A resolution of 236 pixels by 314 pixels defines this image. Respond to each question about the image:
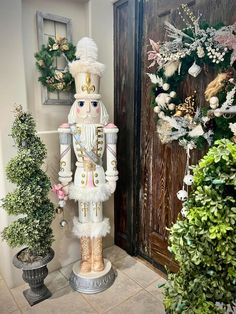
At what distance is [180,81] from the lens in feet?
5.30

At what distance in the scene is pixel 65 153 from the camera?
1.73 metres

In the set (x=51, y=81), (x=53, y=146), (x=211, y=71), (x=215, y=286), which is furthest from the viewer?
(x=53, y=146)

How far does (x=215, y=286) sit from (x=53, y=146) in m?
1.41

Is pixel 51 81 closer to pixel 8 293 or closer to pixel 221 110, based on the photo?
pixel 221 110

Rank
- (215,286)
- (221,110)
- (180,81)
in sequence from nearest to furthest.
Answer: (215,286) → (221,110) → (180,81)

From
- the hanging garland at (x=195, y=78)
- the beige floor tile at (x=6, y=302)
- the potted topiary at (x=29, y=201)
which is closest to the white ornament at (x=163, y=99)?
the hanging garland at (x=195, y=78)

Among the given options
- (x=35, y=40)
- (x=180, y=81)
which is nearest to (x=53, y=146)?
(x=35, y=40)

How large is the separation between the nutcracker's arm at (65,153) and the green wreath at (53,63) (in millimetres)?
311

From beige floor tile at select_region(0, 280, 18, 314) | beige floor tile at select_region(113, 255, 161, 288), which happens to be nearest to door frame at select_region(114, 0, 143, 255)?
beige floor tile at select_region(113, 255, 161, 288)

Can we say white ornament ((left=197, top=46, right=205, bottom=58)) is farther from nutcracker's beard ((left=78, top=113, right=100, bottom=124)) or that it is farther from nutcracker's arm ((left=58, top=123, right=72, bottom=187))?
nutcracker's arm ((left=58, top=123, right=72, bottom=187))

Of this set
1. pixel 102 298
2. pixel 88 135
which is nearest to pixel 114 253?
pixel 102 298

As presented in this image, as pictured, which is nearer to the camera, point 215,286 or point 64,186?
point 215,286

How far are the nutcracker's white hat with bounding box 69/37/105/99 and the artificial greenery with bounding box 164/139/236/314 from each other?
3.22 feet

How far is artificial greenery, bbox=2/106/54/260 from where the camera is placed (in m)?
1.46
